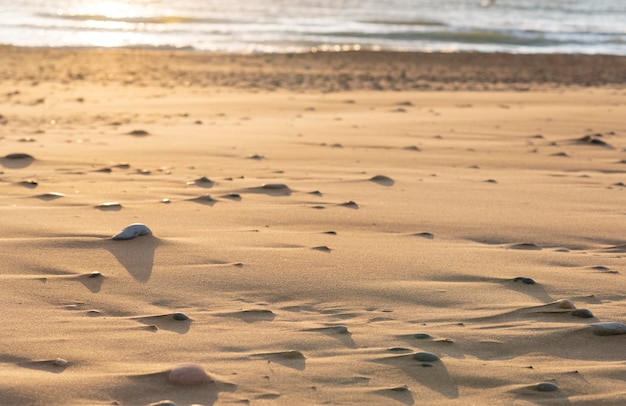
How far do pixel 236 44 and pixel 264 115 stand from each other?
12.0 meters

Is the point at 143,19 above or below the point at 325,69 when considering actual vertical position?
above

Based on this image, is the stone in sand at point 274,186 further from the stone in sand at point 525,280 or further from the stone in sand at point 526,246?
the stone in sand at point 525,280

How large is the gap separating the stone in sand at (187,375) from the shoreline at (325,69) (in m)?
9.64

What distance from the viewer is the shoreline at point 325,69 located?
42.0 ft

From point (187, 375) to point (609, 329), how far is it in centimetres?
126

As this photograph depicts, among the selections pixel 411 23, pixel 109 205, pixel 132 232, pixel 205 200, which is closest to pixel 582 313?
pixel 132 232

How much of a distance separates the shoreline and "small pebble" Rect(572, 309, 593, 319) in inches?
358

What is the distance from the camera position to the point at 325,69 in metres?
14.7

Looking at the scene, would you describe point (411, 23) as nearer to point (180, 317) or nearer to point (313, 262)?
point (313, 262)

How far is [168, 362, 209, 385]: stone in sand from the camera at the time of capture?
228 cm

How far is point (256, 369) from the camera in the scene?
2.41 meters

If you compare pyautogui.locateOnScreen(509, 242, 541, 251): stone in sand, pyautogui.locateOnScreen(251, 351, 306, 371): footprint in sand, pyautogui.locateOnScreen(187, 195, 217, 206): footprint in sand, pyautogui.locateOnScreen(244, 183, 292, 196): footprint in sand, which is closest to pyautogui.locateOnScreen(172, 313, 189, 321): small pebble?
pyautogui.locateOnScreen(251, 351, 306, 371): footprint in sand

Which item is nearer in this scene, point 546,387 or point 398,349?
point 546,387

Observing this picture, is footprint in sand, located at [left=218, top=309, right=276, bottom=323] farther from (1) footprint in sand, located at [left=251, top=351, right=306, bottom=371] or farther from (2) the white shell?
(2) the white shell
